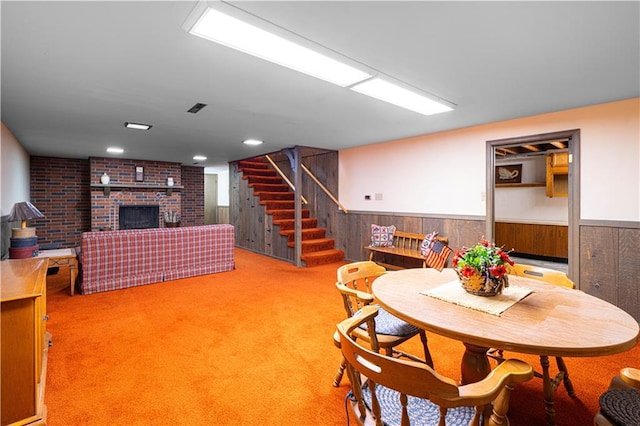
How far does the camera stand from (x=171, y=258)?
4656 mm

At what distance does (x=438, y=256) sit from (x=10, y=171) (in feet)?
19.1

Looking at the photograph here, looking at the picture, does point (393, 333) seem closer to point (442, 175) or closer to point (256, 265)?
point (442, 175)

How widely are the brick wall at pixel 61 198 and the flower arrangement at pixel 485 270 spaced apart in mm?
8352

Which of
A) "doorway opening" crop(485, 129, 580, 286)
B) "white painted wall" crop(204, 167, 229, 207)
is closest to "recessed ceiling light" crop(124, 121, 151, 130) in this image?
"doorway opening" crop(485, 129, 580, 286)

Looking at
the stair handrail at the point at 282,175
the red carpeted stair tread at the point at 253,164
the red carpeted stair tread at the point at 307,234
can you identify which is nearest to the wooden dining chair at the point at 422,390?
the red carpeted stair tread at the point at 307,234

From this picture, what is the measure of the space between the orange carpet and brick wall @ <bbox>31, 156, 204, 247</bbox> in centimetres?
396

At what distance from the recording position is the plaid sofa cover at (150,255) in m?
4.02

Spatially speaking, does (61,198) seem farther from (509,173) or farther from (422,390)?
(509,173)

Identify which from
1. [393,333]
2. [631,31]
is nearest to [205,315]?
[393,333]

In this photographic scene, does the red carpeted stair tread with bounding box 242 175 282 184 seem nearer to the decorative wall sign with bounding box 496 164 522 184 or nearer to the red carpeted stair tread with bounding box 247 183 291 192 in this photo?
the red carpeted stair tread with bounding box 247 183 291 192

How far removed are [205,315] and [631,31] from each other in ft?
13.0

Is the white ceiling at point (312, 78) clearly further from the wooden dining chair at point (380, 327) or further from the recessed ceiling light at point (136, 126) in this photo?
the wooden dining chair at point (380, 327)

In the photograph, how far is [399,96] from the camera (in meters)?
2.93

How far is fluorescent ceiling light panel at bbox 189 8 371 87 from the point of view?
168 cm
